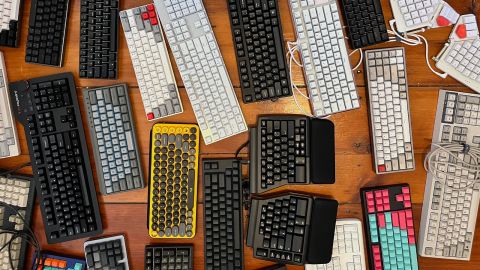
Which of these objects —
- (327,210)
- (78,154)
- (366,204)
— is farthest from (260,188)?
(78,154)

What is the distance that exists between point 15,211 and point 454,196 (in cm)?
147

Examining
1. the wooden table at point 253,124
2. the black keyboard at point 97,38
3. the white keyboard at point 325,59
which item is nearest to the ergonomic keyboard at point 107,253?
the wooden table at point 253,124

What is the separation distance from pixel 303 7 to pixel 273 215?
0.70m

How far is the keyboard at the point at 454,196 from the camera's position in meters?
1.54

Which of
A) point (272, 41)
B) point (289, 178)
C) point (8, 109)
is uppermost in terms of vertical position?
point (272, 41)

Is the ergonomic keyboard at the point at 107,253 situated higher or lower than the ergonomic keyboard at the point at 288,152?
lower

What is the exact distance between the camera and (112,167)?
59.4 inches

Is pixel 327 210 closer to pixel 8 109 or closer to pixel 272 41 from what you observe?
pixel 272 41

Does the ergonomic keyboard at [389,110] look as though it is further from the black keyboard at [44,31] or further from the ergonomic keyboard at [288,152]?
the black keyboard at [44,31]

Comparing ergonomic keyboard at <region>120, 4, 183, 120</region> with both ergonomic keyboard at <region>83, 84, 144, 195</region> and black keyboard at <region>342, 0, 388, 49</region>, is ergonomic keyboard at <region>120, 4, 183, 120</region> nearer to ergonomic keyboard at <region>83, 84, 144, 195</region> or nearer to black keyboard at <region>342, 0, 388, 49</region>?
ergonomic keyboard at <region>83, 84, 144, 195</region>

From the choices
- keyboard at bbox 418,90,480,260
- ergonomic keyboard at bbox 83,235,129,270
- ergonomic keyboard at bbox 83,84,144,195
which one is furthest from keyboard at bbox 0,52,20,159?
keyboard at bbox 418,90,480,260

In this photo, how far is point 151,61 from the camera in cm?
150

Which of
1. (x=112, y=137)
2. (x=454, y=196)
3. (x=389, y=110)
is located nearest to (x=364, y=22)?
(x=389, y=110)

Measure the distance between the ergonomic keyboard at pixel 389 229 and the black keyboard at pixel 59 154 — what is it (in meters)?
0.91
